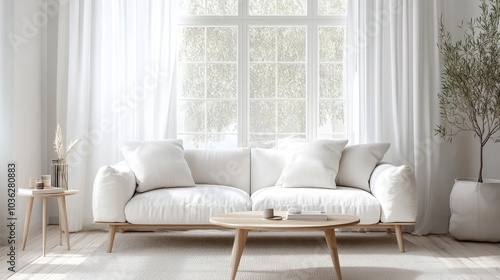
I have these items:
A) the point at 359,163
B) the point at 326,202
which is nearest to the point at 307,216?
the point at 326,202

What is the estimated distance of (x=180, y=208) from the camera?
4645 millimetres

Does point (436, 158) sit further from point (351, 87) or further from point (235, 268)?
point (235, 268)

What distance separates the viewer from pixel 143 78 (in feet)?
19.2

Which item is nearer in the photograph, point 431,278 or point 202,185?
point 431,278

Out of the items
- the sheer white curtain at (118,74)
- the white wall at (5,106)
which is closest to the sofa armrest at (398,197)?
the sheer white curtain at (118,74)

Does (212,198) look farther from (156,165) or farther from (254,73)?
(254,73)

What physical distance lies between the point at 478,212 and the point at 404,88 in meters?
1.31

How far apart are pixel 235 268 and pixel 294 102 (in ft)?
8.75

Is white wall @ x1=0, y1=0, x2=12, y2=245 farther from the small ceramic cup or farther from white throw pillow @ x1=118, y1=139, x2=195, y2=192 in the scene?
the small ceramic cup

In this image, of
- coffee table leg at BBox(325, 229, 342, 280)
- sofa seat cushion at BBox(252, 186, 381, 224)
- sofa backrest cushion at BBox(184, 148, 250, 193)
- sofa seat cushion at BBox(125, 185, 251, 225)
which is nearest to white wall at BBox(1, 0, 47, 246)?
sofa seat cushion at BBox(125, 185, 251, 225)

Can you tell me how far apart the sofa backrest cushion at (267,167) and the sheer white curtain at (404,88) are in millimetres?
850

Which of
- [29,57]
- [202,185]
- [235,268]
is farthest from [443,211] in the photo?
[29,57]

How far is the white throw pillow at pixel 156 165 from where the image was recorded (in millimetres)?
4992

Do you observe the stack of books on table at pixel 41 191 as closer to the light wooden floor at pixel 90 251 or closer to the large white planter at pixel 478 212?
the light wooden floor at pixel 90 251
